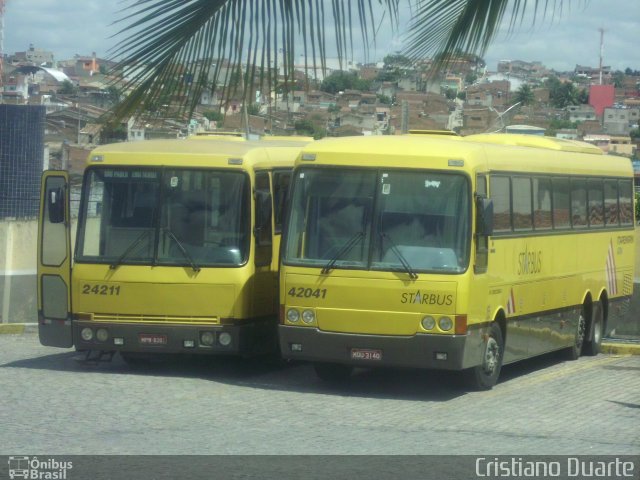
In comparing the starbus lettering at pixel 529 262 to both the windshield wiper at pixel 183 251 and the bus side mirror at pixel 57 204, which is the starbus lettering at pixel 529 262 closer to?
the windshield wiper at pixel 183 251

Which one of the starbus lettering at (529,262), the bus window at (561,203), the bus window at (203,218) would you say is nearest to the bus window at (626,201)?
the bus window at (561,203)

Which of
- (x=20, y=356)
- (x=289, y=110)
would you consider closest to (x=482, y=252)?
(x=20, y=356)

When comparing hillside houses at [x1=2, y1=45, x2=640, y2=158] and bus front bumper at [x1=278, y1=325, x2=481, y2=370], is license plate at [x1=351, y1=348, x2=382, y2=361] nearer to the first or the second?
bus front bumper at [x1=278, y1=325, x2=481, y2=370]

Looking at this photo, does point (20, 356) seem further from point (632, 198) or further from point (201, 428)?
point (632, 198)

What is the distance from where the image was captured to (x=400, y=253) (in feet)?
40.3

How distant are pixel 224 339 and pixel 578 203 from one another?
5.90 metres

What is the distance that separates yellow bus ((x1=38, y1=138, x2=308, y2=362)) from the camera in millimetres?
13242

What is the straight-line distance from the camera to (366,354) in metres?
12.2

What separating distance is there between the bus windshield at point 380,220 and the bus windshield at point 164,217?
1.02 metres

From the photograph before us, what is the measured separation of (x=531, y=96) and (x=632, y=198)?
14.6m

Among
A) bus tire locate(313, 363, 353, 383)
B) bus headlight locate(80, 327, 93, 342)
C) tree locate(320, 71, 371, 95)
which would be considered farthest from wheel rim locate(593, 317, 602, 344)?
tree locate(320, 71, 371, 95)

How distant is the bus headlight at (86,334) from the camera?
13.5 metres

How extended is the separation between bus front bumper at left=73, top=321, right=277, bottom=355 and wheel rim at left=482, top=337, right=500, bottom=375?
2707mm

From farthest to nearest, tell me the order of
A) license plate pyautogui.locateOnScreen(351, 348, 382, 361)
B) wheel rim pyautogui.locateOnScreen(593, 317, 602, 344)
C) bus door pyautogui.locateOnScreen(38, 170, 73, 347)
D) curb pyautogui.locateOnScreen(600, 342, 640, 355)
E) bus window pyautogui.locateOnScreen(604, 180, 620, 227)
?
bus window pyautogui.locateOnScreen(604, 180, 620, 227) → curb pyautogui.locateOnScreen(600, 342, 640, 355) → wheel rim pyautogui.locateOnScreen(593, 317, 602, 344) → bus door pyautogui.locateOnScreen(38, 170, 73, 347) → license plate pyautogui.locateOnScreen(351, 348, 382, 361)
